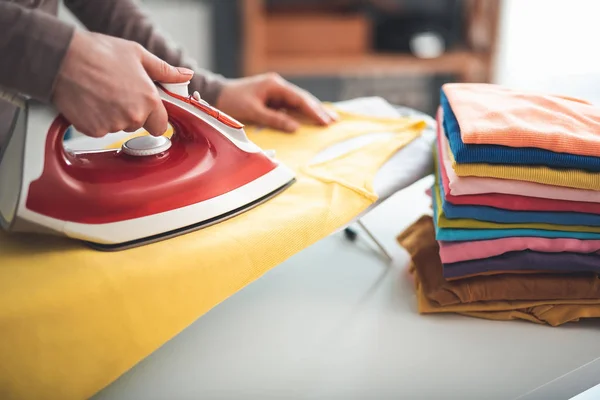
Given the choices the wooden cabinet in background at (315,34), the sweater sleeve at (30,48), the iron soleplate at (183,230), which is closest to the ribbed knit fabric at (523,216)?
the iron soleplate at (183,230)

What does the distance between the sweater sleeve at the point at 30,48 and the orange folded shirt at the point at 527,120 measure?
0.47 m

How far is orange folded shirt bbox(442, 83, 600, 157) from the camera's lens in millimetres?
708

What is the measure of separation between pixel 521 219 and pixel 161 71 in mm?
470

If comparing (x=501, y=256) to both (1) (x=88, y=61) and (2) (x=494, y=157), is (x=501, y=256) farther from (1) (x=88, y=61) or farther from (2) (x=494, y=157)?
(1) (x=88, y=61)

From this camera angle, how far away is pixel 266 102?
44.5 inches

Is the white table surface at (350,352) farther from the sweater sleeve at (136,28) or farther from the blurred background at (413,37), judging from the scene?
the blurred background at (413,37)

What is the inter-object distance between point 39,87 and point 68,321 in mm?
253

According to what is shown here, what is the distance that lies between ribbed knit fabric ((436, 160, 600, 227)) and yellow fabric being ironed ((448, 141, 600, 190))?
0.14 feet

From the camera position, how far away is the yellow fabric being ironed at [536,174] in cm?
71

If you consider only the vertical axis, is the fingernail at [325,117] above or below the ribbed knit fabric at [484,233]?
above

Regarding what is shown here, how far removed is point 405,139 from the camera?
3.37 feet

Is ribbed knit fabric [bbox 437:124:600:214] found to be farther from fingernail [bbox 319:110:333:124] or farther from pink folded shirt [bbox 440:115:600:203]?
fingernail [bbox 319:110:333:124]

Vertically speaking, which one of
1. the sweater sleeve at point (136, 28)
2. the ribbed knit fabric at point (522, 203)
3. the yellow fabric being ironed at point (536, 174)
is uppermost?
the sweater sleeve at point (136, 28)

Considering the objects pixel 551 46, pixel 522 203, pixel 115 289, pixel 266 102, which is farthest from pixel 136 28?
pixel 551 46
